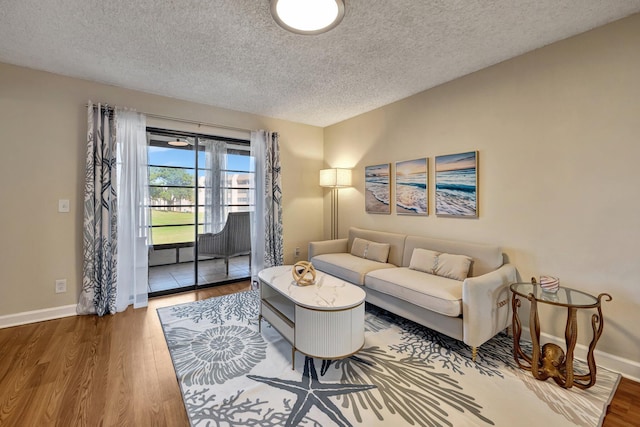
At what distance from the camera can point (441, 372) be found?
197 centimetres

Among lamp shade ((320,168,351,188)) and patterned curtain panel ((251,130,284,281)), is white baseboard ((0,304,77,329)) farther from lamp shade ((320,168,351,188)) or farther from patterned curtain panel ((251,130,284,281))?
lamp shade ((320,168,351,188))

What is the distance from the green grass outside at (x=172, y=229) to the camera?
11.5 feet

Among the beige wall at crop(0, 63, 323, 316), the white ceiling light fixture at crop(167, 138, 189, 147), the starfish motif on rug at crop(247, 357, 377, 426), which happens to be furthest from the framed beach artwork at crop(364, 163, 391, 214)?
the beige wall at crop(0, 63, 323, 316)

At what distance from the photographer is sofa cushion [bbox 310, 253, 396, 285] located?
9.86 feet

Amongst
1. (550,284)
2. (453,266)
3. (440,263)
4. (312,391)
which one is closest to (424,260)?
(440,263)

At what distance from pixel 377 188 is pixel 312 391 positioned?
2714mm

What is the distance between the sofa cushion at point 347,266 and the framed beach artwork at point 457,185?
94cm

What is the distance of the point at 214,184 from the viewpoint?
3914 millimetres

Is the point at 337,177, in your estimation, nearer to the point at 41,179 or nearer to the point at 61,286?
the point at 41,179

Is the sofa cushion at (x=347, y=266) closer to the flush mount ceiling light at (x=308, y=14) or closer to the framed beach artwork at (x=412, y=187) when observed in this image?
the framed beach artwork at (x=412, y=187)

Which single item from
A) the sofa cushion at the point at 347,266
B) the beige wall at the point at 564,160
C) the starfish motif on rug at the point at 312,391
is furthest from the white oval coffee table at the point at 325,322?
the beige wall at the point at 564,160

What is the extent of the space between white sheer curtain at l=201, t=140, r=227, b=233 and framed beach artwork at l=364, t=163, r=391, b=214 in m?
2.16

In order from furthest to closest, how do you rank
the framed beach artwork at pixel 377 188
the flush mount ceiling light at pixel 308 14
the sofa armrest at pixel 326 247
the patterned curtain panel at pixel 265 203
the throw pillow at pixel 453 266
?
the patterned curtain panel at pixel 265 203 → the sofa armrest at pixel 326 247 → the framed beach artwork at pixel 377 188 → the throw pillow at pixel 453 266 → the flush mount ceiling light at pixel 308 14

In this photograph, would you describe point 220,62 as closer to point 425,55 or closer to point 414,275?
point 425,55
